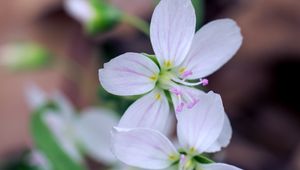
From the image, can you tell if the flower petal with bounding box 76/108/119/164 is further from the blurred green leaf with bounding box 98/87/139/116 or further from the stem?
the stem

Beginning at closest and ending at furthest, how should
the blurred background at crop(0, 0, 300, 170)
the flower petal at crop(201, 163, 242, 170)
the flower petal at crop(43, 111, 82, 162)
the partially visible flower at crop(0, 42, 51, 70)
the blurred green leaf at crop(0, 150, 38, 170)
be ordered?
1. the flower petal at crop(201, 163, 242, 170)
2. the flower petal at crop(43, 111, 82, 162)
3. the partially visible flower at crop(0, 42, 51, 70)
4. the blurred green leaf at crop(0, 150, 38, 170)
5. the blurred background at crop(0, 0, 300, 170)

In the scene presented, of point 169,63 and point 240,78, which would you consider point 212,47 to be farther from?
point 240,78

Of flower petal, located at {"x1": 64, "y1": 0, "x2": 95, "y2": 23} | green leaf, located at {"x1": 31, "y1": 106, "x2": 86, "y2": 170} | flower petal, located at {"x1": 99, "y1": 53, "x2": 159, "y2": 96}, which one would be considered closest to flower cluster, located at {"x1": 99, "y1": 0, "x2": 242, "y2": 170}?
flower petal, located at {"x1": 99, "y1": 53, "x2": 159, "y2": 96}

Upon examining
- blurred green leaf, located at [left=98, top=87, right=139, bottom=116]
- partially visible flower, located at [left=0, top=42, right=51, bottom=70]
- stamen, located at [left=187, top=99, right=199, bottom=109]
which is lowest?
stamen, located at [left=187, top=99, right=199, bottom=109]

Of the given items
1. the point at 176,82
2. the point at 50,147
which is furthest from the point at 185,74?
the point at 50,147

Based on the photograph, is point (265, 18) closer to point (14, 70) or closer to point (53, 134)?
point (14, 70)

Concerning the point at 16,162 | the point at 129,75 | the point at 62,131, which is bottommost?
the point at 129,75

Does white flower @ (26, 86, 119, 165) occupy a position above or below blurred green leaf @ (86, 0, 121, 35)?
below
